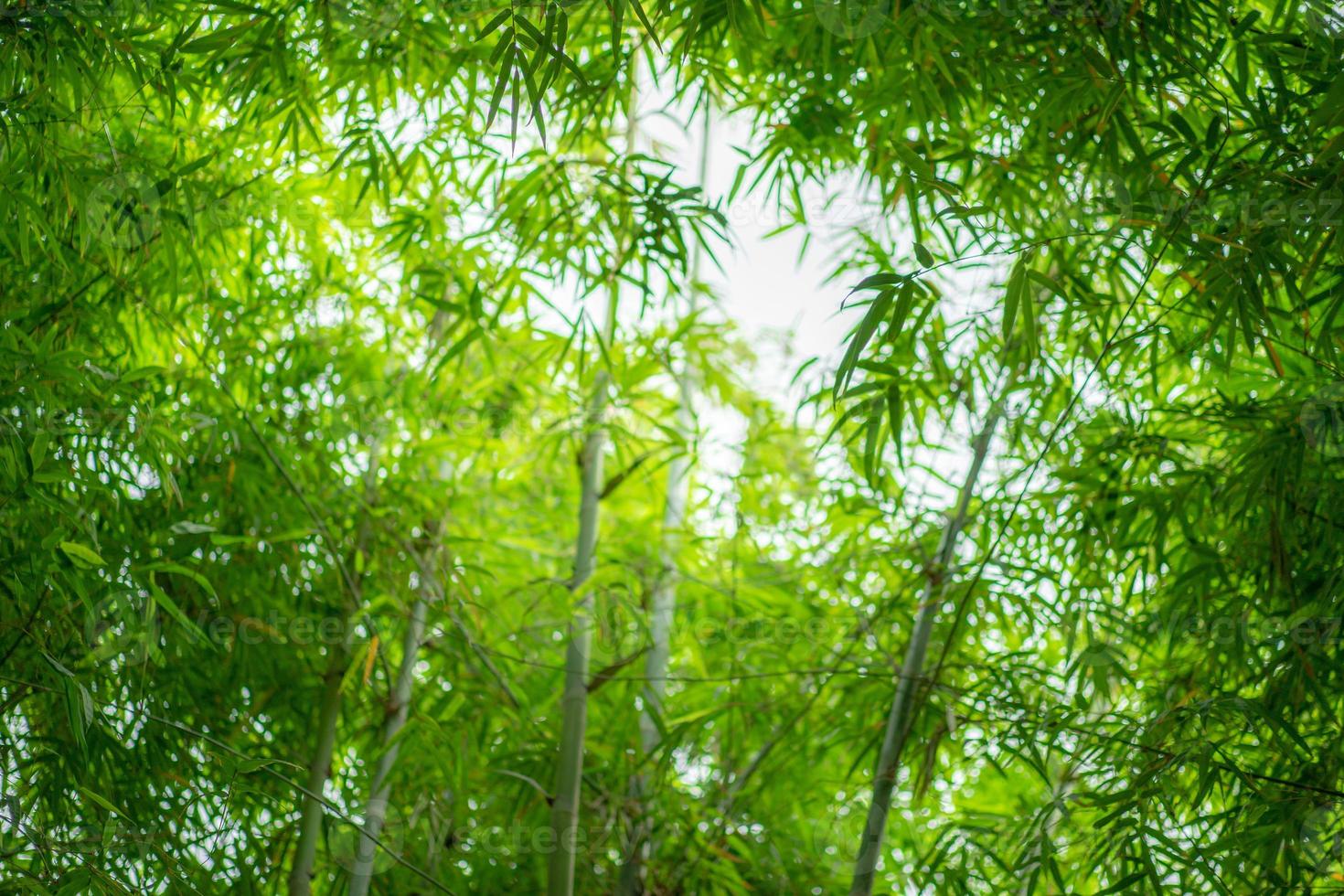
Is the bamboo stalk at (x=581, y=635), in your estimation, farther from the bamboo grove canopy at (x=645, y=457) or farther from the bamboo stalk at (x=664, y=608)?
the bamboo stalk at (x=664, y=608)

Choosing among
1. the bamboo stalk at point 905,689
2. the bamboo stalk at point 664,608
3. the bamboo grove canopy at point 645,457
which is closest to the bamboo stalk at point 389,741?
the bamboo grove canopy at point 645,457

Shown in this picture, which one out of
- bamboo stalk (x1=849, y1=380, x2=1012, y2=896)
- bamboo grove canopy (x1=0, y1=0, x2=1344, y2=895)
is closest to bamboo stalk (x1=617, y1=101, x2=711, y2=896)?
bamboo grove canopy (x1=0, y1=0, x2=1344, y2=895)

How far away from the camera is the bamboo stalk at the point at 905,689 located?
6.20ft

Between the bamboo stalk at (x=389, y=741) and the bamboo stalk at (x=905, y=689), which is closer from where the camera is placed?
the bamboo stalk at (x=905, y=689)

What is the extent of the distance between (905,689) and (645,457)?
650 millimetres

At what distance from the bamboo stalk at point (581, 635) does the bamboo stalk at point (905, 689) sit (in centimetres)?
50

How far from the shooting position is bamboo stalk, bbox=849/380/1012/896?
74.4 inches

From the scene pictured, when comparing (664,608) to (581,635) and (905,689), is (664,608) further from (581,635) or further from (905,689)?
(905,689)

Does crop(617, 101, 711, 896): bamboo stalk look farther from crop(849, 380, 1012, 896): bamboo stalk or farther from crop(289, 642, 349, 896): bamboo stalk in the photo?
crop(289, 642, 349, 896): bamboo stalk

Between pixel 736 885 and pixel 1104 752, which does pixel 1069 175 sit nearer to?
pixel 1104 752

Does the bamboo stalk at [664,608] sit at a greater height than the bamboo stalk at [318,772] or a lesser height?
greater

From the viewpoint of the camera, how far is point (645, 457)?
221 centimetres

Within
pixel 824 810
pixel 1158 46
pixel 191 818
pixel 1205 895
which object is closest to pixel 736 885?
pixel 824 810

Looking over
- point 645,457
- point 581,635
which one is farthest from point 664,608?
point 645,457
